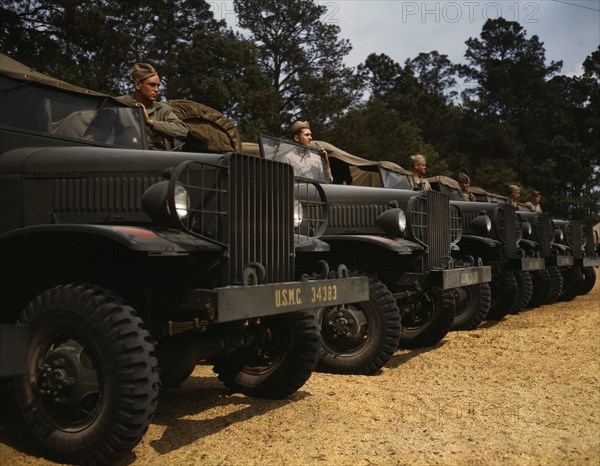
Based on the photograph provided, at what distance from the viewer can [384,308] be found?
224 inches

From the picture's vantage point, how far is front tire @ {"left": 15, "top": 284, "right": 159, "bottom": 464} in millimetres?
3393

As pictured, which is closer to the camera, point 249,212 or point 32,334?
point 32,334

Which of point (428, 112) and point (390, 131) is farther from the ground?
point (428, 112)

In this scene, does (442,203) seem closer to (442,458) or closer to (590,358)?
(590,358)

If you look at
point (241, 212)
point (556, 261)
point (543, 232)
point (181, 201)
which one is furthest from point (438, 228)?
point (556, 261)

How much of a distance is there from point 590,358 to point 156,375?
158 inches

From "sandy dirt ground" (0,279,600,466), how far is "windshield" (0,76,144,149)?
158 cm

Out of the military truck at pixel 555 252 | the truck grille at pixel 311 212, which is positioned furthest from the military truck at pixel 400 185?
the truck grille at pixel 311 212

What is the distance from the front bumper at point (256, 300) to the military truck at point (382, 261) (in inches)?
41.5

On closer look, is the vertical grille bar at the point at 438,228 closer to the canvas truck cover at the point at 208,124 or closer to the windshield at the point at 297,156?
the windshield at the point at 297,156

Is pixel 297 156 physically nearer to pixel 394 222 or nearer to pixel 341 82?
pixel 394 222

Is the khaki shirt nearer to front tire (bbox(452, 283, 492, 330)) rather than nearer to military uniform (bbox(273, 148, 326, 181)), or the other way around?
military uniform (bbox(273, 148, 326, 181))

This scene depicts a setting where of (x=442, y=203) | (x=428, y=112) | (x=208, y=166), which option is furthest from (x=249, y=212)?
(x=428, y=112)

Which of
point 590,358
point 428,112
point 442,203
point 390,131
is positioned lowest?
point 590,358
